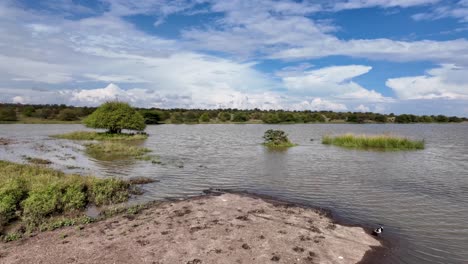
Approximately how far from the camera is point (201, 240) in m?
10.8

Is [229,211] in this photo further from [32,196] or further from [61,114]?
[61,114]

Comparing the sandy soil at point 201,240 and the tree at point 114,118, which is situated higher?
the tree at point 114,118

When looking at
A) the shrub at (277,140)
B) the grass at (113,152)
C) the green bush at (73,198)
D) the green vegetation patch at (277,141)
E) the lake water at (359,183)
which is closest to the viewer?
the lake water at (359,183)

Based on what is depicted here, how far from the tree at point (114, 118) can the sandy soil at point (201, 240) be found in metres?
49.7

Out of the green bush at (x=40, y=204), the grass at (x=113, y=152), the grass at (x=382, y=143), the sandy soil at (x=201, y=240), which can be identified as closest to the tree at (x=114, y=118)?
the grass at (x=113, y=152)

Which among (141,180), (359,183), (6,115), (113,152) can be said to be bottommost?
(113,152)

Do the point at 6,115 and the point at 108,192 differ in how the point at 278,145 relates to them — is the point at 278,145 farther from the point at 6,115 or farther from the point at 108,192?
the point at 6,115

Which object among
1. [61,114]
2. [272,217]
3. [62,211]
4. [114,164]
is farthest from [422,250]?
[61,114]

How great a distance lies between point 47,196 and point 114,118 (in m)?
47.4

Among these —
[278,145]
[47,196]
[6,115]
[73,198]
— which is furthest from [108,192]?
[6,115]

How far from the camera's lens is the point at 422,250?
11102 millimetres

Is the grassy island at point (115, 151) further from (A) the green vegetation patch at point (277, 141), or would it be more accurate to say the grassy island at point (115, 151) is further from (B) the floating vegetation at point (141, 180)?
(A) the green vegetation patch at point (277, 141)

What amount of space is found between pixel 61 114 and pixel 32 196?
112 meters

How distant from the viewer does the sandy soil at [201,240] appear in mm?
9742
